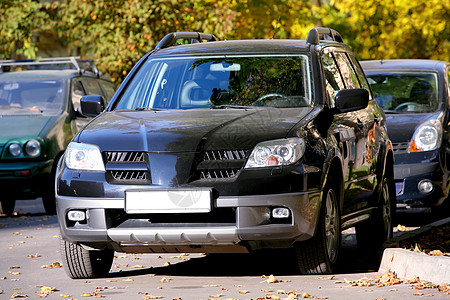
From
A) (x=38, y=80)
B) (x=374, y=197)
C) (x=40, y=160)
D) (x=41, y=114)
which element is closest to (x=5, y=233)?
(x=40, y=160)

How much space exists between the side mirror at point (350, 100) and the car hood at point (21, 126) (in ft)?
19.1

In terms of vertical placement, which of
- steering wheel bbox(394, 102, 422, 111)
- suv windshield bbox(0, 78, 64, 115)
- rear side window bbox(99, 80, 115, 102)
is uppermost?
steering wheel bbox(394, 102, 422, 111)

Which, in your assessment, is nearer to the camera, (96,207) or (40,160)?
(96,207)

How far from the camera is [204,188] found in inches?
273

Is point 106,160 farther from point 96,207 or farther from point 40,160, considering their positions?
point 40,160

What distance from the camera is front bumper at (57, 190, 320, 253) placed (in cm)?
698

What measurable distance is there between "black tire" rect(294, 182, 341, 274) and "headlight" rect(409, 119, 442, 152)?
3.84 m

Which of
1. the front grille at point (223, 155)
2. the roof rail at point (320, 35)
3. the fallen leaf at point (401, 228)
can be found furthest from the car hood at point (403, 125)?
the front grille at point (223, 155)

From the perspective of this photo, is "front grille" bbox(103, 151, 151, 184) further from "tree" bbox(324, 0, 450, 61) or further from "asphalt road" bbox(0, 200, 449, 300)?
"tree" bbox(324, 0, 450, 61)

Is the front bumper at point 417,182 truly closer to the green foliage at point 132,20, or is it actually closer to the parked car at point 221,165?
the parked car at point 221,165

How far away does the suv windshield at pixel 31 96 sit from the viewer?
13711 millimetres

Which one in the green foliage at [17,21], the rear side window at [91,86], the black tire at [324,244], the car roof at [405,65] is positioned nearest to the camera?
the black tire at [324,244]

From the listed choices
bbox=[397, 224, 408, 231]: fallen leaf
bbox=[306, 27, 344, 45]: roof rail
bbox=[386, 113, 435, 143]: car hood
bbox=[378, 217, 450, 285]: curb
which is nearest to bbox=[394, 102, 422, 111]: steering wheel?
bbox=[386, 113, 435, 143]: car hood

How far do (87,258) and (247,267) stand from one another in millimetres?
1359
